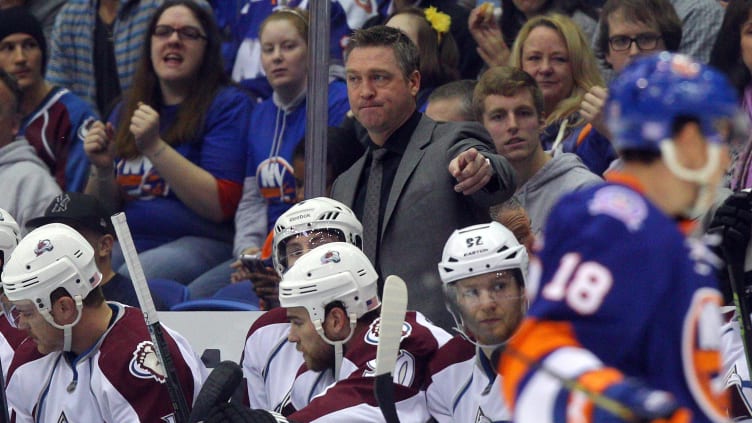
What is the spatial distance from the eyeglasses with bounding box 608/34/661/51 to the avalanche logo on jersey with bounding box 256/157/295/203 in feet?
4.92

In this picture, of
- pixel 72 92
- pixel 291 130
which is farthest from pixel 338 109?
pixel 72 92

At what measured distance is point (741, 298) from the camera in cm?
350

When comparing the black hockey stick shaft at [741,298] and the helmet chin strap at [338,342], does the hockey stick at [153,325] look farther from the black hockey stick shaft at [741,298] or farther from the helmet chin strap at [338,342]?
the black hockey stick shaft at [741,298]

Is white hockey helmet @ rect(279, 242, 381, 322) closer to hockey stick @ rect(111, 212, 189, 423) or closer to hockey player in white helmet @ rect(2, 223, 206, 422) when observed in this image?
hockey stick @ rect(111, 212, 189, 423)

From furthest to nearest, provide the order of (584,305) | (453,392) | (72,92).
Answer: (72,92) → (453,392) → (584,305)

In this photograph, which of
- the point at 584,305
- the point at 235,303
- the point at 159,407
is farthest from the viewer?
the point at 235,303

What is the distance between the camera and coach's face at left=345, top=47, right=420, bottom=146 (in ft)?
14.7

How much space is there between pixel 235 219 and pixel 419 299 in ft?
5.72

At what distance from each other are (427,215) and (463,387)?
73 centimetres

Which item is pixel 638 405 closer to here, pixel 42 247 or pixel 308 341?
pixel 308 341

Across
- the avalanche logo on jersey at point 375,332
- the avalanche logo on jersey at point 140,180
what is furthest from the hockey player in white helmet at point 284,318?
the avalanche logo on jersey at point 140,180

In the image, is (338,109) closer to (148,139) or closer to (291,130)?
(291,130)

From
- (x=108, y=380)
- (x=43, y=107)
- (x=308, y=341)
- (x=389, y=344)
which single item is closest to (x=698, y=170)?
(x=389, y=344)

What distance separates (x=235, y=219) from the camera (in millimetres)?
5805
